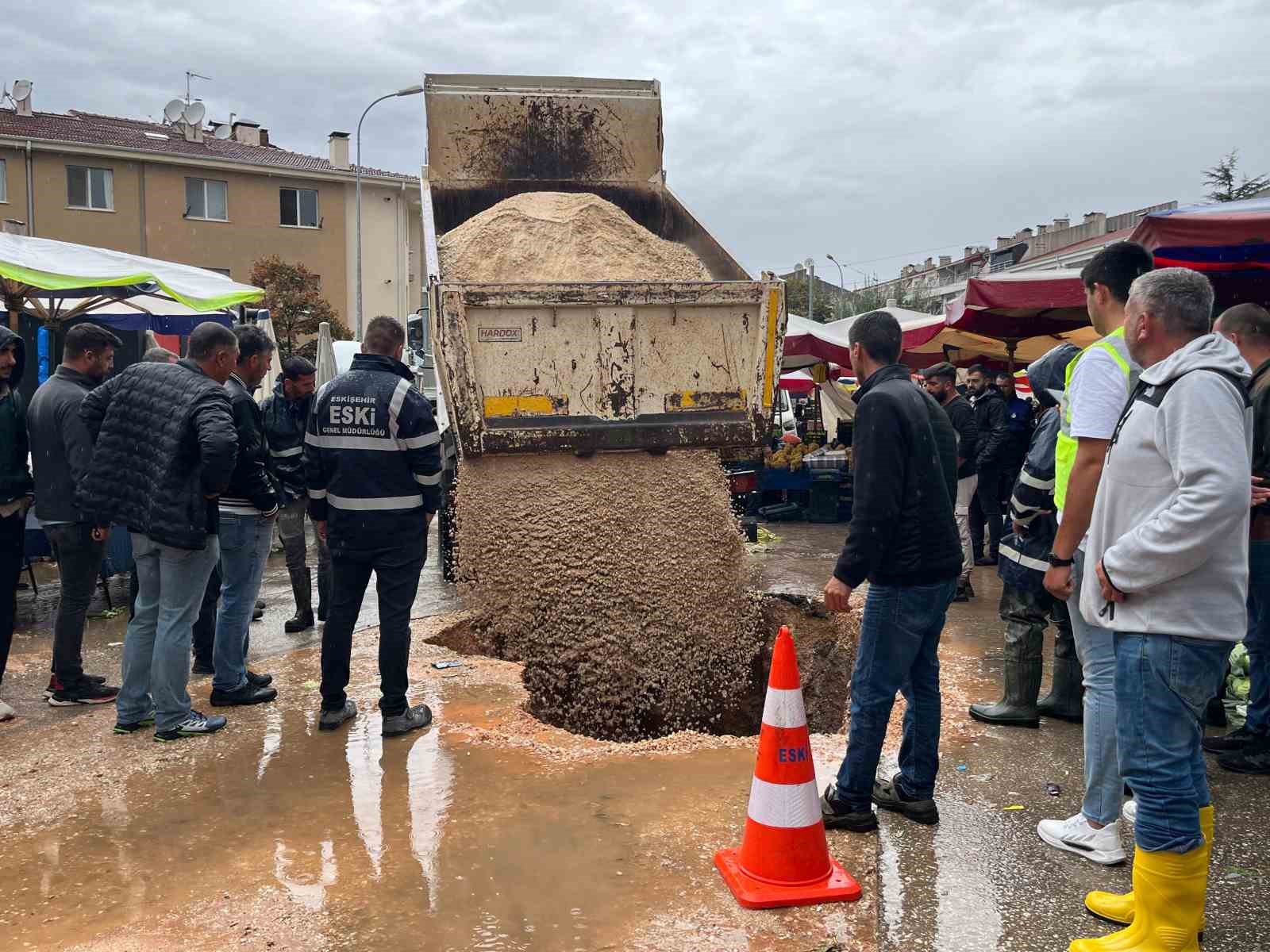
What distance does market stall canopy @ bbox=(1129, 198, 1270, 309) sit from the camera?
15.4ft

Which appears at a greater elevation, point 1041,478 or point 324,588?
point 1041,478

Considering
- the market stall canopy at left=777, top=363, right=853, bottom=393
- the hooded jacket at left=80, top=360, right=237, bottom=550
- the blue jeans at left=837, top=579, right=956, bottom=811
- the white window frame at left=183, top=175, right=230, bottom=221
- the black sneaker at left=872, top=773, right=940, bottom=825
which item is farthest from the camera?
the white window frame at left=183, top=175, right=230, bottom=221

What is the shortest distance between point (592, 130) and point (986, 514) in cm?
498

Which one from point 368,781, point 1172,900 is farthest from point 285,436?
point 1172,900

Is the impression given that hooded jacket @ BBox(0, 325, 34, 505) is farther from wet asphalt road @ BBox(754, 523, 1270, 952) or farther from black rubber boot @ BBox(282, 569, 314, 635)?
wet asphalt road @ BBox(754, 523, 1270, 952)

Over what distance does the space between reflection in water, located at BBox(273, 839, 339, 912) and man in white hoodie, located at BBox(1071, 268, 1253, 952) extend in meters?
2.25

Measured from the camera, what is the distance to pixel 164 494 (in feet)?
14.8

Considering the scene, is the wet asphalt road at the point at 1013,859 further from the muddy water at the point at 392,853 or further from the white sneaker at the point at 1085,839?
the muddy water at the point at 392,853

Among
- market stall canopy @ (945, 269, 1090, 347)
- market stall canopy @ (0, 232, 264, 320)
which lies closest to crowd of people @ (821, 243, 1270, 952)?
market stall canopy @ (945, 269, 1090, 347)

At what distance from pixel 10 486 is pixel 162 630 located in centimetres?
118

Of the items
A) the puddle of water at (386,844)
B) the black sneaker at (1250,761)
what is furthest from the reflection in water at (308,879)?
the black sneaker at (1250,761)

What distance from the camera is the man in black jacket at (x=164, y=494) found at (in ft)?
14.9

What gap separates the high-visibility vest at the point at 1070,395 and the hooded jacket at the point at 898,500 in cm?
43

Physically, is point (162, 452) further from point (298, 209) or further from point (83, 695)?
point (298, 209)
